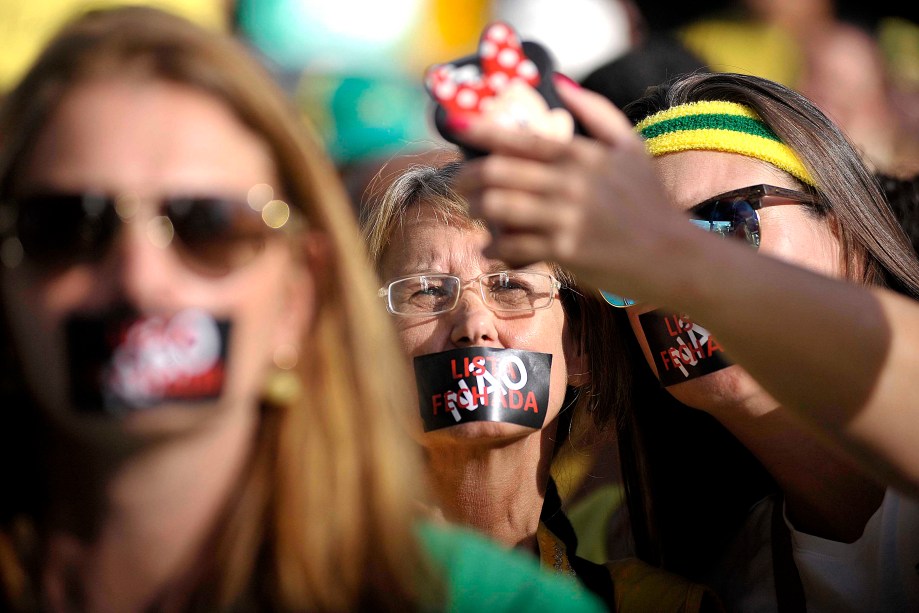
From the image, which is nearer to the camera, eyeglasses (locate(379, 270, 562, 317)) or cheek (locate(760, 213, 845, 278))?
cheek (locate(760, 213, 845, 278))

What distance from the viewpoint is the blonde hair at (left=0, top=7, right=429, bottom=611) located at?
1.57 meters

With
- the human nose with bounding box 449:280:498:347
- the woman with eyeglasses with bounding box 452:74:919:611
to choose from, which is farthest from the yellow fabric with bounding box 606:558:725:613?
the human nose with bounding box 449:280:498:347

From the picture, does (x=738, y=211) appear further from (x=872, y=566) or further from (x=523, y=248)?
(x=523, y=248)

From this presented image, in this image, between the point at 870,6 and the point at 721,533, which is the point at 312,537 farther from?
the point at 870,6

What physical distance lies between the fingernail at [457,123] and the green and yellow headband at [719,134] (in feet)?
4.14

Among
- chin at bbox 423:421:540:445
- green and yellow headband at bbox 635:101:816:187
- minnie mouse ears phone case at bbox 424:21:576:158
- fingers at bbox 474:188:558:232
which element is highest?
green and yellow headband at bbox 635:101:816:187

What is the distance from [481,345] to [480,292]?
179 mm

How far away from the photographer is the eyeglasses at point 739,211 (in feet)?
7.93

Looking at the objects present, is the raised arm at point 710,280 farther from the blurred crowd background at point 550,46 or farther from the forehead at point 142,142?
the blurred crowd background at point 550,46

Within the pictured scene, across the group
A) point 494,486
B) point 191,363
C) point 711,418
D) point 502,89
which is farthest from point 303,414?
point 711,418

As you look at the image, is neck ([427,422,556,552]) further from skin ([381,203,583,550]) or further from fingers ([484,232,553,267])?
fingers ([484,232,553,267])

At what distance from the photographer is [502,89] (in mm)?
1552

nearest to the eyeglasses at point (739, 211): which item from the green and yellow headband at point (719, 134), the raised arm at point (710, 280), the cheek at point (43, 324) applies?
the green and yellow headband at point (719, 134)

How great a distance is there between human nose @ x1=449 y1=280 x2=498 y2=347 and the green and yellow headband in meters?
0.63
